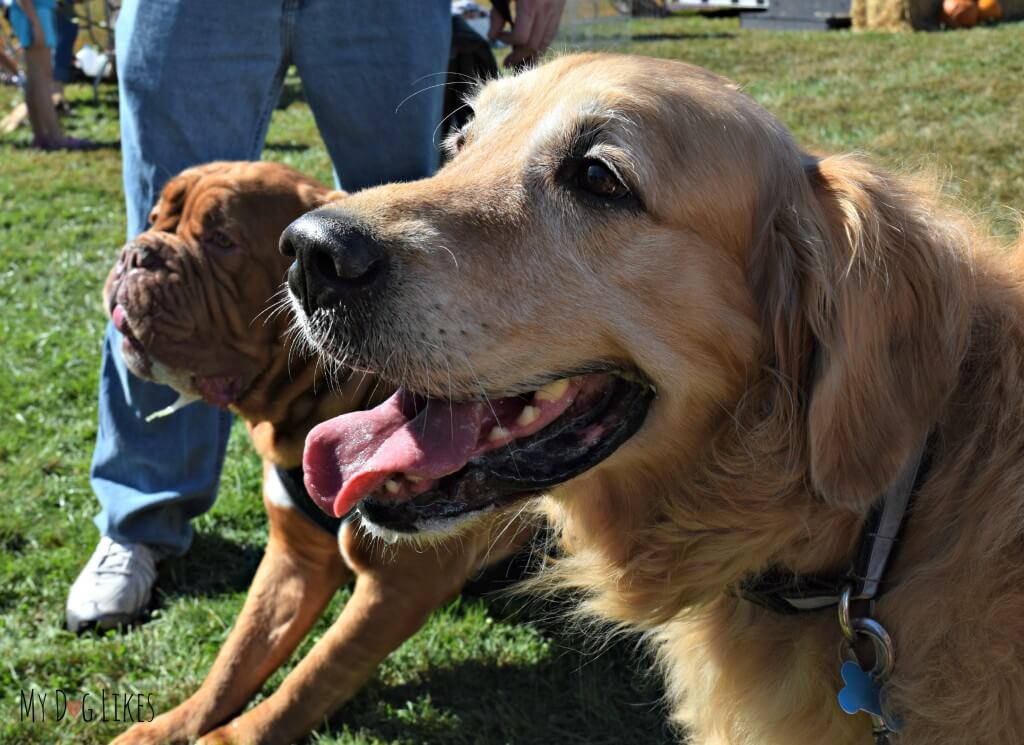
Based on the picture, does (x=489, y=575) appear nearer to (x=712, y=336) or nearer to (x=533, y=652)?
(x=533, y=652)

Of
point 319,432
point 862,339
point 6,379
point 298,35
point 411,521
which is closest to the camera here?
point 862,339

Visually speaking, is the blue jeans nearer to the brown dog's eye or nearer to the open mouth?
the brown dog's eye

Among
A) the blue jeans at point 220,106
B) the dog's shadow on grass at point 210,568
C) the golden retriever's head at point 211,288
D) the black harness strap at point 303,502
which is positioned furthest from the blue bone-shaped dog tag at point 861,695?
the dog's shadow on grass at point 210,568

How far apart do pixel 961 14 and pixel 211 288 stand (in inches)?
727

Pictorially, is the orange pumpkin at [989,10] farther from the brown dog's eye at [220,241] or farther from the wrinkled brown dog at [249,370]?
the brown dog's eye at [220,241]

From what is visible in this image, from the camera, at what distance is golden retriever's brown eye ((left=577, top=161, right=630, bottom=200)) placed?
8.05 feet

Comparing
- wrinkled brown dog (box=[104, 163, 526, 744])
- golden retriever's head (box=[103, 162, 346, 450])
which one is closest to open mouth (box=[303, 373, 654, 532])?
wrinkled brown dog (box=[104, 163, 526, 744])

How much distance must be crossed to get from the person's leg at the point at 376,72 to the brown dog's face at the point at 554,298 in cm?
118

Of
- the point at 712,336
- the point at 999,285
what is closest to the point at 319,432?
the point at 712,336

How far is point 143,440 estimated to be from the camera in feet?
13.0

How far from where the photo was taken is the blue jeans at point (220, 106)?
3.52 m

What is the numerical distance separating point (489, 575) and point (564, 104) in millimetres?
2069

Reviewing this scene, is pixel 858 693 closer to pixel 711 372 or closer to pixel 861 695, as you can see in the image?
pixel 861 695

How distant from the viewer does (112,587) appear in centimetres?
382
